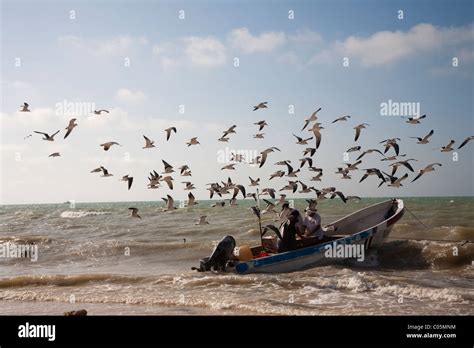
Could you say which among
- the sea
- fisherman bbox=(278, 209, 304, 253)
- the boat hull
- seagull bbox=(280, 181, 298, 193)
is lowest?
the sea

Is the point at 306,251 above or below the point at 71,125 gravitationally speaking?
below

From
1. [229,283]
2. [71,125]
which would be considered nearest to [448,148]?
[229,283]

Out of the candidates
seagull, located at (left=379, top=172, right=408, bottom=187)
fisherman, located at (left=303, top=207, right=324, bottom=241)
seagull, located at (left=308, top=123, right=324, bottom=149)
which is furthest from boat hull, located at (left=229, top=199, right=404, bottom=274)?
seagull, located at (left=308, top=123, right=324, bottom=149)

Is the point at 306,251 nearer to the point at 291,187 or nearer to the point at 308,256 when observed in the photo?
the point at 308,256

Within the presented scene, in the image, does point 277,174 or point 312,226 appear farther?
point 277,174

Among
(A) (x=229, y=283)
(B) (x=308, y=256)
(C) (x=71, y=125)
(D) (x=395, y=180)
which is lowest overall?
(A) (x=229, y=283)

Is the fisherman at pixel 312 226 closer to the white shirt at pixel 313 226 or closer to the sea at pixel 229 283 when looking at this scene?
the white shirt at pixel 313 226

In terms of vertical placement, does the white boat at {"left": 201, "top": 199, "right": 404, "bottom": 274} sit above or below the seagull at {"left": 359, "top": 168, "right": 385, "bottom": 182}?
below

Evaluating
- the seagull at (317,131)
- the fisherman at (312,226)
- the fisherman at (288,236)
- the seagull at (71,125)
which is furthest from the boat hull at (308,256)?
the seagull at (71,125)

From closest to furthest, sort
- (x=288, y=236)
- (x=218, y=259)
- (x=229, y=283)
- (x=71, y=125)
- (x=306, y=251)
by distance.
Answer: (x=229, y=283) < (x=218, y=259) < (x=306, y=251) < (x=288, y=236) < (x=71, y=125)

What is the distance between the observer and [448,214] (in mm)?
29234

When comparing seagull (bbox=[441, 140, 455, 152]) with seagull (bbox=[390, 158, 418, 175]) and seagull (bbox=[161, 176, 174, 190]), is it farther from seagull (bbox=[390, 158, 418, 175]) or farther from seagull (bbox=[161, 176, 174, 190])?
seagull (bbox=[161, 176, 174, 190])

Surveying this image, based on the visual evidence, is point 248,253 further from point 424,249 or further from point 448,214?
point 448,214

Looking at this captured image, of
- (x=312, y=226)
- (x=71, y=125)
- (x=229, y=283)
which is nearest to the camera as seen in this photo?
(x=229, y=283)
